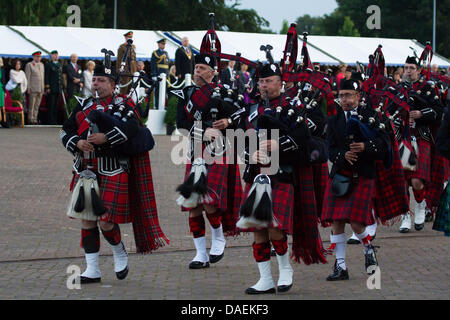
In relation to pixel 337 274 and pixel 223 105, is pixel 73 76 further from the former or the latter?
pixel 337 274

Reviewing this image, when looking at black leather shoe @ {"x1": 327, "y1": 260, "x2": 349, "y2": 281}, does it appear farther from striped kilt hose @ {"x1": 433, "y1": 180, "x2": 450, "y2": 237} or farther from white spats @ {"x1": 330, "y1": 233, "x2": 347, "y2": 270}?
striped kilt hose @ {"x1": 433, "y1": 180, "x2": 450, "y2": 237}

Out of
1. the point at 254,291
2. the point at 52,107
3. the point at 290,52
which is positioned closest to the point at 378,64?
the point at 290,52

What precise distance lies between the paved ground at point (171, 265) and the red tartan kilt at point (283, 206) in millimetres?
526

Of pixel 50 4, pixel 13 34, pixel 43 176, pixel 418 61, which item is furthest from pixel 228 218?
pixel 50 4

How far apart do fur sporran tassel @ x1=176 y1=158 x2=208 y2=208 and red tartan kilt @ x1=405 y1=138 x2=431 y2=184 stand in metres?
3.47

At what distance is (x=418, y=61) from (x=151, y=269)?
15.0ft

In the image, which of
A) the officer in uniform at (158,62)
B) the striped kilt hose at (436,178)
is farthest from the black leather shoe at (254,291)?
the officer in uniform at (158,62)

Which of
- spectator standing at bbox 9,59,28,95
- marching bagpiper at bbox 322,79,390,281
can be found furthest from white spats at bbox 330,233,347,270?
spectator standing at bbox 9,59,28,95

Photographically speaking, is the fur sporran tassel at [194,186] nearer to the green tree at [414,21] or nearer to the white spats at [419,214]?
the white spats at [419,214]

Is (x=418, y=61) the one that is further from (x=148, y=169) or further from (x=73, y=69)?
(x=73, y=69)

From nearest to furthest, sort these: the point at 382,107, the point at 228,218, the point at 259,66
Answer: the point at 259,66
the point at 382,107
the point at 228,218

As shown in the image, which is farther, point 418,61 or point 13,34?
point 13,34

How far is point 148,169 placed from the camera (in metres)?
8.00

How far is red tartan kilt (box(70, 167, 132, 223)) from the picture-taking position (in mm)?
7582
